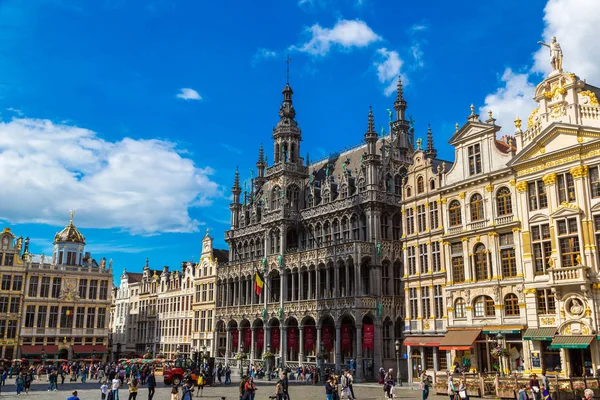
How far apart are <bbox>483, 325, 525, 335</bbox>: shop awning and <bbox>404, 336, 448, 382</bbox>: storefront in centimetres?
439

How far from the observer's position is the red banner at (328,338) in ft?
180

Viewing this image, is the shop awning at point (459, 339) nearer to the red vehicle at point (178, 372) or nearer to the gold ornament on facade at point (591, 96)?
the gold ornament on facade at point (591, 96)

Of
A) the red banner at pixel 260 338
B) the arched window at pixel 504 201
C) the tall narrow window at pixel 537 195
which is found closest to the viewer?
the tall narrow window at pixel 537 195

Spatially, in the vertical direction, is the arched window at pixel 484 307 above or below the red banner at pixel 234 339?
above

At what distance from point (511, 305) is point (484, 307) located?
6.95ft

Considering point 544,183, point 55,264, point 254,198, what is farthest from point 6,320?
point 544,183

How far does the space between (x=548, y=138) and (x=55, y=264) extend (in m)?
70.3

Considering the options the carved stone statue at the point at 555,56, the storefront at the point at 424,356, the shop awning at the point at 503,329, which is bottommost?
the storefront at the point at 424,356

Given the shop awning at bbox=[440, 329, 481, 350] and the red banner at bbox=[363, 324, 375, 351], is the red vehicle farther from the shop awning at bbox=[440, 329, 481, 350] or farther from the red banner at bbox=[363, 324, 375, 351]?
the shop awning at bbox=[440, 329, 481, 350]

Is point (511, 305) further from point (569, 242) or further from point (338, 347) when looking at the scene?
point (338, 347)

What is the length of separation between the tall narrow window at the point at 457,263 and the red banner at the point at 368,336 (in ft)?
35.1

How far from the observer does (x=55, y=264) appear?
8425 cm

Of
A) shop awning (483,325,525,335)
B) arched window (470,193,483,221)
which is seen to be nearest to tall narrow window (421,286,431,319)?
shop awning (483,325,525,335)

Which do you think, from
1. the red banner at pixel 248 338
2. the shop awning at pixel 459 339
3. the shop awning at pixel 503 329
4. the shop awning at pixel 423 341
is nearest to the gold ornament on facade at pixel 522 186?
the shop awning at pixel 503 329
